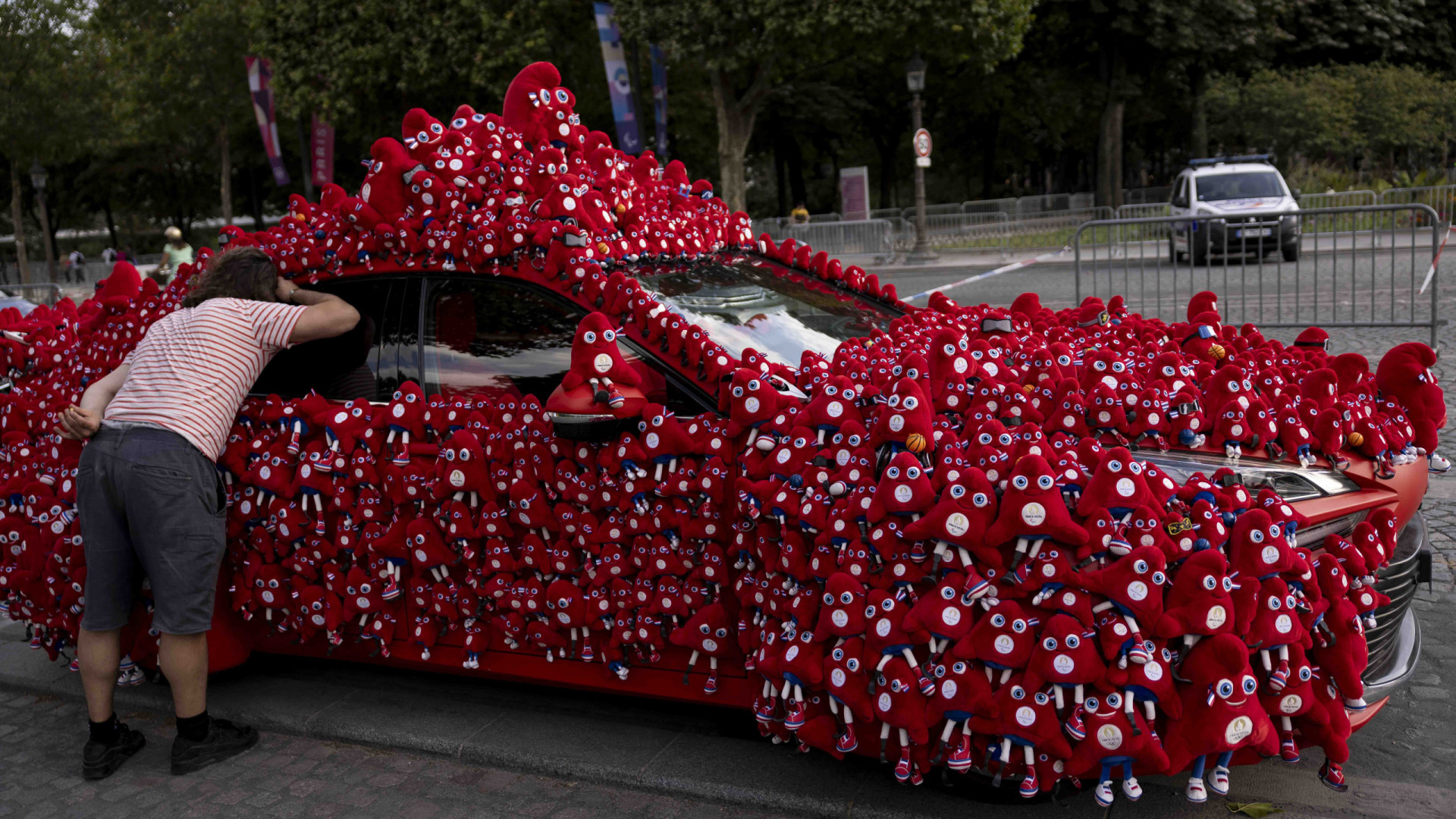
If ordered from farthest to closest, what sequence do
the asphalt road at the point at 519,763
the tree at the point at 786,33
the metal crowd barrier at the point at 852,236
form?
the metal crowd barrier at the point at 852,236 < the tree at the point at 786,33 < the asphalt road at the point at 519,763

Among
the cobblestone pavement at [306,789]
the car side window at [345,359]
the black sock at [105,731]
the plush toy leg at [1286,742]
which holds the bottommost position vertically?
the cobblestone pavement at [306,789]

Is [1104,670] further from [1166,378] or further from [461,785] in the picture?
[461,785]

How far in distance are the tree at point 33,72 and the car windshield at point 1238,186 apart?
108 feet

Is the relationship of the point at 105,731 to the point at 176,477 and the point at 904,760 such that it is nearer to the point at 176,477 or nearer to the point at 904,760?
the point at 176,477

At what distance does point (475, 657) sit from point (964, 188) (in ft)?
187

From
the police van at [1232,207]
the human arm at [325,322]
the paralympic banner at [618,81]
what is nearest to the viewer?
the human arm at [325,322]

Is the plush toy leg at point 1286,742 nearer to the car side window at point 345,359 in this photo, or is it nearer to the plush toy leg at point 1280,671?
the plush toy leg at point 1280,671

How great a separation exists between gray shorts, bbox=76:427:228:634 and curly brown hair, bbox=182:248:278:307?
549 millimetres

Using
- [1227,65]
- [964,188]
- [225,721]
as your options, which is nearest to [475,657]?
[225,721]

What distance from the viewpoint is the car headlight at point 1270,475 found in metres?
3.01

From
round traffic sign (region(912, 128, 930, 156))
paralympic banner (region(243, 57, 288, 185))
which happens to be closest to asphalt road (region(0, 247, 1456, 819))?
round traffic sign (region(912, 128, 930, 156))

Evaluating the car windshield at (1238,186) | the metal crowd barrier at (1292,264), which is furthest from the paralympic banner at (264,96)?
the metal crowd barrier at (1292,264)

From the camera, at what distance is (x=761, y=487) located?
3.19m

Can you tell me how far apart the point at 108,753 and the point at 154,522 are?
0.90 meters
